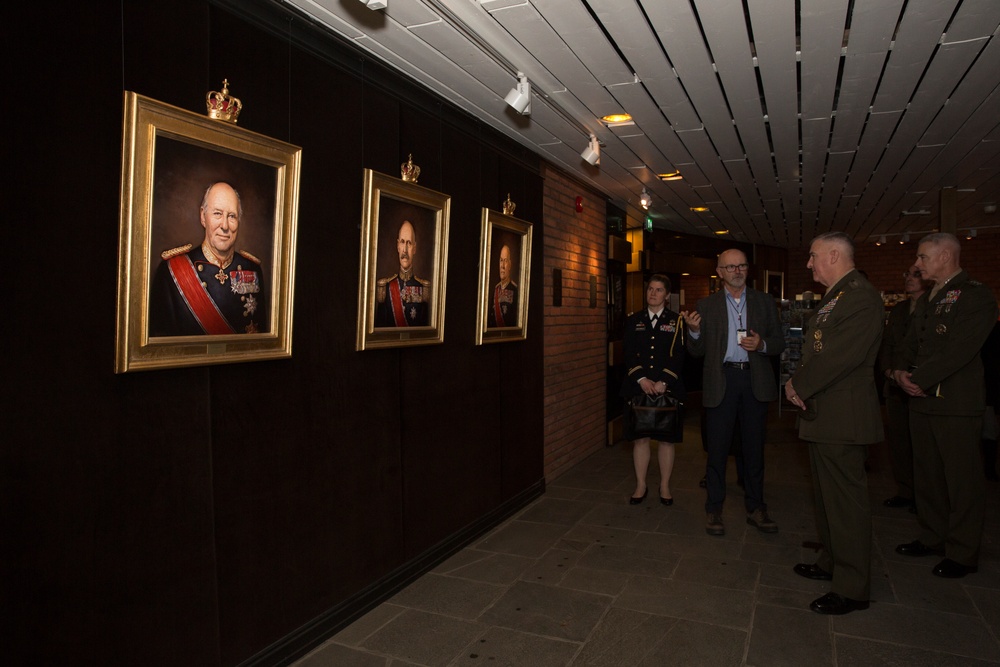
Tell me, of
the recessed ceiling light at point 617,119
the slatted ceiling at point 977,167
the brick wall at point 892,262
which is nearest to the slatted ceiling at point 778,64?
the recessed ceiling light at point 617,119

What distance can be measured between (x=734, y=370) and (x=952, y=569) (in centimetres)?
160

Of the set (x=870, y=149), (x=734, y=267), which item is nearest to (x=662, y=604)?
(x=734, y=267)

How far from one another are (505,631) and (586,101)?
311 centimetres

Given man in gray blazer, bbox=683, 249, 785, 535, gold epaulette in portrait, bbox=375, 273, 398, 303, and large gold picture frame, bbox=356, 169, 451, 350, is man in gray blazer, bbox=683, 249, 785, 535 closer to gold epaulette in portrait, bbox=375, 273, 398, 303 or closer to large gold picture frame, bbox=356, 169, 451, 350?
large gold picture frame, bbox=356, 169, 451, 350

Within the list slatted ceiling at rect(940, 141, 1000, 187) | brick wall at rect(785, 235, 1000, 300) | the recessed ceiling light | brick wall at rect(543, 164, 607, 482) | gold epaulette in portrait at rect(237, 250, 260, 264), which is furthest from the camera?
brick wall at rect(785, 235, 1000, 300)

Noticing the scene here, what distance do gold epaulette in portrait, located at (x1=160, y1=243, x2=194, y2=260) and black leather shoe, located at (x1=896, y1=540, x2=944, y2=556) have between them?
4238 mm

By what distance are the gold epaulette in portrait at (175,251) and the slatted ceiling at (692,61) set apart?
218 cm

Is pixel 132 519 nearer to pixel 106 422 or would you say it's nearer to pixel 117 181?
pixel 106 422

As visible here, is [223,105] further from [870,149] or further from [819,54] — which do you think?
[870,149]

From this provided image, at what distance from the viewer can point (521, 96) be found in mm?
3523

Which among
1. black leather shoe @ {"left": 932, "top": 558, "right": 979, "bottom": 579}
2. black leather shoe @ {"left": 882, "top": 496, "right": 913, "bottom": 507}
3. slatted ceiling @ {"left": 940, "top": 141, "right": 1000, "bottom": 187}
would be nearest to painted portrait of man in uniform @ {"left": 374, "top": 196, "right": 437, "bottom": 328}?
black leather shoe @ {"left": 932, "top": 558, "right": 979, "bottom": 579}

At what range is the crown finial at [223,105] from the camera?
238cm

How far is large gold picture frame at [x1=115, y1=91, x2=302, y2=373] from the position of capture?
2.07 meters

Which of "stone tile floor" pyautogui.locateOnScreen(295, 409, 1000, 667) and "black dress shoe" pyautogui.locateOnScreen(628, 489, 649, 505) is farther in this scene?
"black dress shoe" pyautogui.locateOnScreen(628, 489, 649, 505)
